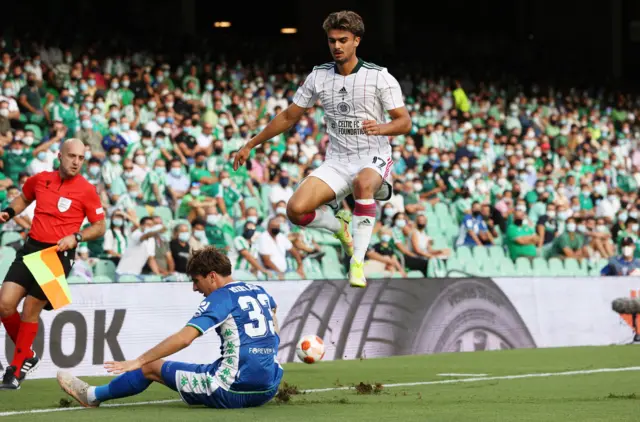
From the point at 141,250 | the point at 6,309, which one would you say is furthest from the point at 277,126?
the point at 141,250

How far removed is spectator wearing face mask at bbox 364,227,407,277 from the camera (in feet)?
59.7

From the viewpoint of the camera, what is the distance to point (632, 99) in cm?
3331

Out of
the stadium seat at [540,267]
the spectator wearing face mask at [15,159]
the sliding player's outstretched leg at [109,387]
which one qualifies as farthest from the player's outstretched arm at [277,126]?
the stadium seat at [540,267]

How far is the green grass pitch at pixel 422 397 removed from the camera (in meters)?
7.97

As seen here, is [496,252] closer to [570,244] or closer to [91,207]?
[570,244]

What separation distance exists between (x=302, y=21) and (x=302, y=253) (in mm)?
14158

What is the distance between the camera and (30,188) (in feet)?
34.3

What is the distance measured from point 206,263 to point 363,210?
221 centimetres

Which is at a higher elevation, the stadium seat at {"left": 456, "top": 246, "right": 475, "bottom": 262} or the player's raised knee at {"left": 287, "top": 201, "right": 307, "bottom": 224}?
the player's raised knee at {"left": 287, "top": 201, "right": 307, "bottom": 224}

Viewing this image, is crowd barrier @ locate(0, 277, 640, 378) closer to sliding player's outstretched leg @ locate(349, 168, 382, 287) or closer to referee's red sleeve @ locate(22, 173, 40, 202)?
referee's red sleeve @ locate(22, 173, 40, 202)

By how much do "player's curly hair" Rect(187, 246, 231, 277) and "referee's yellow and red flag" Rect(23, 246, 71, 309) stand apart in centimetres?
249

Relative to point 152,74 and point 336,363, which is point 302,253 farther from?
point 152,74

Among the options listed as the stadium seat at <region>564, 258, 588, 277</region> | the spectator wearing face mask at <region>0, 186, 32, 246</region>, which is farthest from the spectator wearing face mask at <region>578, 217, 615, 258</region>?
the spectator wearing face mask at <region>0, 186, 32, 246</region>

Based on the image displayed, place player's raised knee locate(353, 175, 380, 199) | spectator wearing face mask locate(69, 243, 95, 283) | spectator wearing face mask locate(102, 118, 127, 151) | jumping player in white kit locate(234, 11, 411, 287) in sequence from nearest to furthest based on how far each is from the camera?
jumping player in white kit locate(234, 11, 411, 287) → player's raised knee locate(353, 175, 380, 199) → spectator wearing face mask locate(69, 243, 95, 283) → spectator wearing face mask locate(102, 118, 127, 151)
